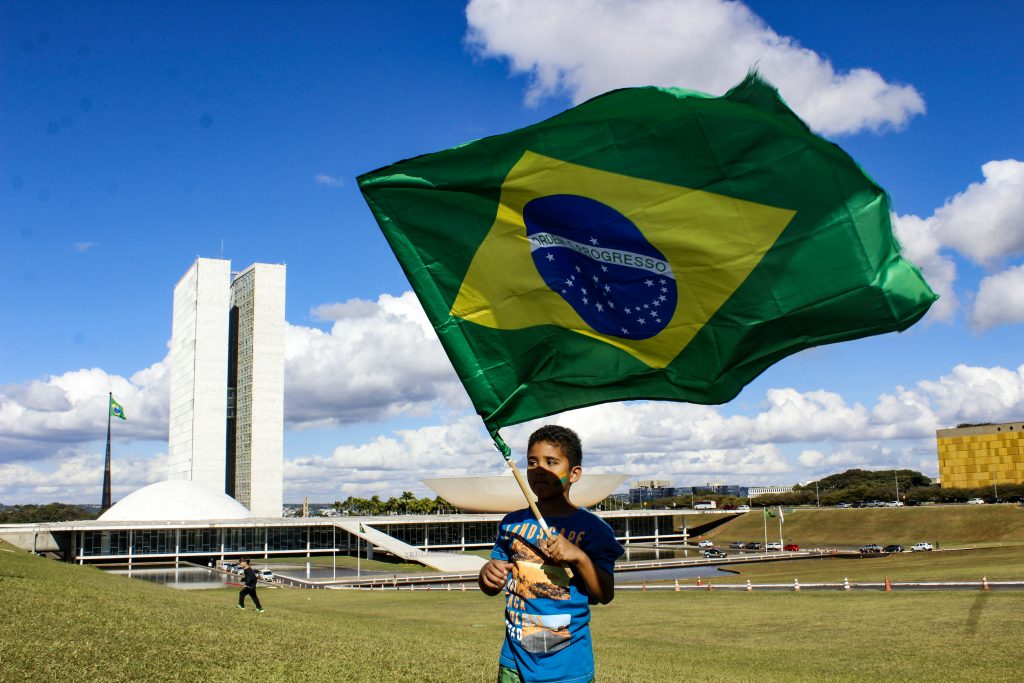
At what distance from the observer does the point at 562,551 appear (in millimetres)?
3703

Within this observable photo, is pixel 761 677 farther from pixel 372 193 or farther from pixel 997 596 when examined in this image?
pixel 997 596

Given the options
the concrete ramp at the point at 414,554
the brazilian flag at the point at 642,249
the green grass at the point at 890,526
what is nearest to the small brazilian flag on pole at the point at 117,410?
the concrete ramp at the point at 414,554

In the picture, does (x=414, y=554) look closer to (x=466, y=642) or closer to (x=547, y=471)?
(x=466, y=642)

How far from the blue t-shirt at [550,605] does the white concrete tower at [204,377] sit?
316 ft

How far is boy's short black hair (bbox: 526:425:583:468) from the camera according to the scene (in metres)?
4.19

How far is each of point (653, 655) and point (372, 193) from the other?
33.3ft

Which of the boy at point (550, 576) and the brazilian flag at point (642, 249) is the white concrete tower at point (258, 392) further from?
the boy at point (550, 576)

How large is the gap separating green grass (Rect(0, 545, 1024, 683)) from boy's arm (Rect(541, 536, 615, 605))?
19.8 ft

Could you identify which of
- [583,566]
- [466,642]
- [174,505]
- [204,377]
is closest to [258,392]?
[204,377]

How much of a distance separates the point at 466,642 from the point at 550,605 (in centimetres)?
1133

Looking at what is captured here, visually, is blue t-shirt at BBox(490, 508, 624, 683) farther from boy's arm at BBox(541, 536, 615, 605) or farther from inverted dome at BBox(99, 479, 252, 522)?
inverted dome at BBox(99, 479, 252, 522)

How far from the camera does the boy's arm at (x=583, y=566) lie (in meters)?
3.71

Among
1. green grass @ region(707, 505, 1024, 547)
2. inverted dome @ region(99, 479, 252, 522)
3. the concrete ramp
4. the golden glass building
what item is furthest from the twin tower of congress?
the golden glass building

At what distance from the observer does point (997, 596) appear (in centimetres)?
2106
